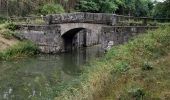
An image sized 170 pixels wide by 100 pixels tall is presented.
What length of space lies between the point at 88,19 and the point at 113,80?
16.6 meters

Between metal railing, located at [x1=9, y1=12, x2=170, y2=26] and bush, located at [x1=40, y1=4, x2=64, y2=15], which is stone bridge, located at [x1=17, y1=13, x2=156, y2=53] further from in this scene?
bush, located at [x1=40, y1=4, x2=64, y2=15]

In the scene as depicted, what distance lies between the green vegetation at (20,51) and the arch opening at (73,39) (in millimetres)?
2730

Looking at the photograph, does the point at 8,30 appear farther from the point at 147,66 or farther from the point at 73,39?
the point at 147,66

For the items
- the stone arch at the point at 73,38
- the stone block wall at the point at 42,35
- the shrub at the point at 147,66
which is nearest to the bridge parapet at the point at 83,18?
the stone block wall at the point at 42,35

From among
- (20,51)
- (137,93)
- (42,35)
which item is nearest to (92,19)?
(42,35)

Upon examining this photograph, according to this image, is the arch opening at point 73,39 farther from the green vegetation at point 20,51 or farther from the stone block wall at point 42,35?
the green vegetation at point 20,51

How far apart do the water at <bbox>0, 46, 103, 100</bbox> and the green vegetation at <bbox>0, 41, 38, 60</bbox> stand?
0.70 m

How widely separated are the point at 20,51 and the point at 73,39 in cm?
686

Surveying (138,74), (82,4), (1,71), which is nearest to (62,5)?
(82,4)

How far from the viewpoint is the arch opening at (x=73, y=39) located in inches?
1243

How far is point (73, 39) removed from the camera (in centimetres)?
3403

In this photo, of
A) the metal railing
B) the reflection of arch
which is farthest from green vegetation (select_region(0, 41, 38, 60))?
the reflection of arch

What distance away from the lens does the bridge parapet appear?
91.9ft

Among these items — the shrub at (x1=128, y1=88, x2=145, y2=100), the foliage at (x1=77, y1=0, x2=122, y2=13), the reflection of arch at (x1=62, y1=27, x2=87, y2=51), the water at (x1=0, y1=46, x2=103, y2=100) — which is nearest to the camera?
the shrub at (x1=128, y1=88, x2=145, y2=100)
